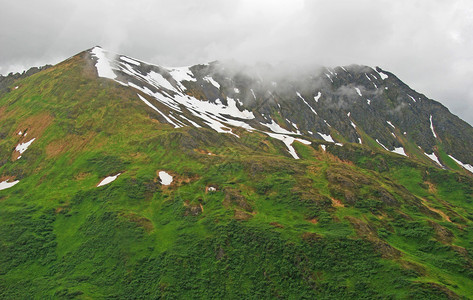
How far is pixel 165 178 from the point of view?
73500 millimetres

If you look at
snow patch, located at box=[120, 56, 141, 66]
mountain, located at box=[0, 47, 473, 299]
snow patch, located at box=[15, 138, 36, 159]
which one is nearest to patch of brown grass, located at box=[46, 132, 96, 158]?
mountain, located at box=[0, 47, 473, 299]

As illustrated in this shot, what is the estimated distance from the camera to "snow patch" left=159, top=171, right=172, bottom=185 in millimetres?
72312

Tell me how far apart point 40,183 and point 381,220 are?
7079 centimetres

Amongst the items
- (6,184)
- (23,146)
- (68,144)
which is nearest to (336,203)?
(68,144)

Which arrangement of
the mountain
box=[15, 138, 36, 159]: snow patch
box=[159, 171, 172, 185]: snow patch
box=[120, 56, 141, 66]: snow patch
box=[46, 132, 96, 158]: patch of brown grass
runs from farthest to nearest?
box=[120, 56, 141, 66]: snow patch < box=[15, 138, 36, 159]: snow patch < box=[46, 132, 96, 158]: patch of brown grass < box=[159, 171, 172, 185]: snow patch < the mountain

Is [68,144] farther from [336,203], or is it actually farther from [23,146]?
[336,203]

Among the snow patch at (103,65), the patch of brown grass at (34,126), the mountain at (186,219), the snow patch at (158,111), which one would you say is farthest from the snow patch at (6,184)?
the snow patch at (103,65)

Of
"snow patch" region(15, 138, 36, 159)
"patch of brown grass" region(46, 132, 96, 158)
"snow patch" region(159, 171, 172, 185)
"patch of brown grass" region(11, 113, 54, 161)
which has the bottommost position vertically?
"snow patch" region(159, 171, 172, 185)

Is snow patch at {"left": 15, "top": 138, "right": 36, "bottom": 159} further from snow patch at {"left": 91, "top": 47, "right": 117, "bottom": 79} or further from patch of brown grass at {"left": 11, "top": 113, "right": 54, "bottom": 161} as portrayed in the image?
snow patch at {"left": 91, "top": 47, "right": 117, "bottom": 79}

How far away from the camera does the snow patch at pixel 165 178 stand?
72312 millimetres

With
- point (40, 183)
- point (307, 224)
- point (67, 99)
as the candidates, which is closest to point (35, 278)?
point (40, 183)

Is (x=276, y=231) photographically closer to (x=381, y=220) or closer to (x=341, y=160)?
(x=381, y=220)

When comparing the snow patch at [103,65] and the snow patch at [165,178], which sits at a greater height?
the snow patch at [103,65]

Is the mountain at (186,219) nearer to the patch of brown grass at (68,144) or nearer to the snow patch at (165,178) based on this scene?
the snow patch at (165,178)
